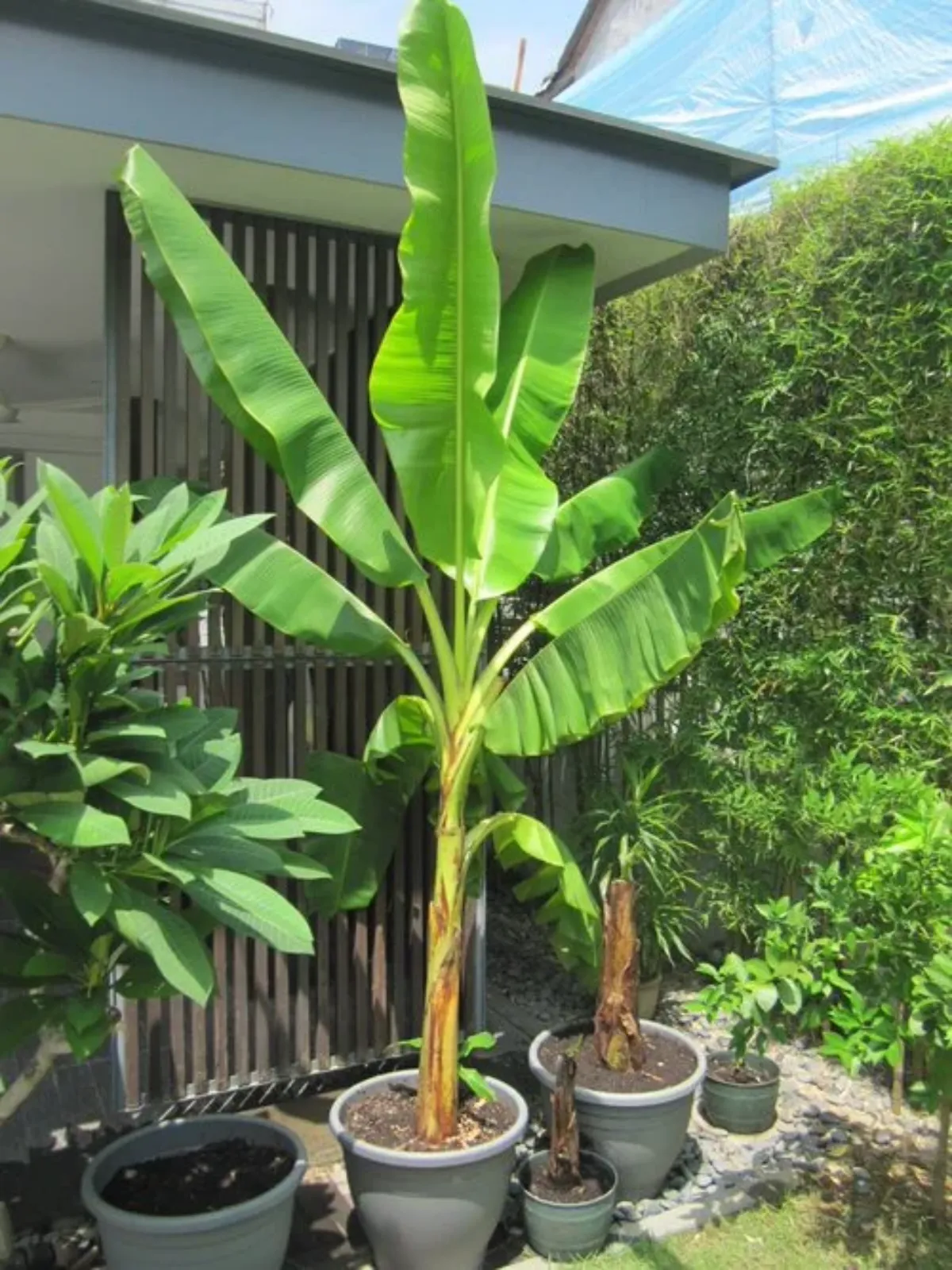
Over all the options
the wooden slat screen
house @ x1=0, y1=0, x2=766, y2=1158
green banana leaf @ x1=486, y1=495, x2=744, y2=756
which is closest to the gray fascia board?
house @ x1=0, y1=0, x2=766, y2=1158

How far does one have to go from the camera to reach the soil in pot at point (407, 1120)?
107 inches

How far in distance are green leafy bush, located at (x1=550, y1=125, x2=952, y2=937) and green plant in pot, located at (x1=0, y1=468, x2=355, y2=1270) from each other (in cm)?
185

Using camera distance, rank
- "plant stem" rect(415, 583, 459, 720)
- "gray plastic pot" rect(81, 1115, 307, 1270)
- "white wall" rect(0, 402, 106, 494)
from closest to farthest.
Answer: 1. "gray plastic pot" rect(81, 1115, 307, 1270)
2. "plant stem" rect(415, 583, 459, 720)
3. "white wall" rect(0, 402, 106, 494)

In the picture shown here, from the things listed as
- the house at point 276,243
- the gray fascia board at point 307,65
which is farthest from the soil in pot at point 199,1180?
the gray fascia board at point 307,65

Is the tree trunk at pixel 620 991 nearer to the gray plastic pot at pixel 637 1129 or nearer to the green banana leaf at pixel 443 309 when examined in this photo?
the gray plastic pot at pixel 637 1129

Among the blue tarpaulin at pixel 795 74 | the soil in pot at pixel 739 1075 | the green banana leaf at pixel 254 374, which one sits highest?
the blue tarpaulin at pixel 795 74

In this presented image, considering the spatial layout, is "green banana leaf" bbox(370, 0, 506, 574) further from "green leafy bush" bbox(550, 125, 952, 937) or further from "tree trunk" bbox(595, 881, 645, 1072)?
"green leafy bush" bbox(550, 125, 952, 937)

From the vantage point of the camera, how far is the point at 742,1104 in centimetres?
343

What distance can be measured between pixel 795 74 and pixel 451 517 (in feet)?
17.0

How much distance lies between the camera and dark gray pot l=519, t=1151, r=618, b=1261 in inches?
107

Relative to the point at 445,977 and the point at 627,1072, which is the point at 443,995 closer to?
the point at 445,977

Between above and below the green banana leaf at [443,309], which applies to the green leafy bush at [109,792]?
below

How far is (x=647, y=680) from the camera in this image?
2516 millimetres

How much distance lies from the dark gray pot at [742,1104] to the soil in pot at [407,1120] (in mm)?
935
